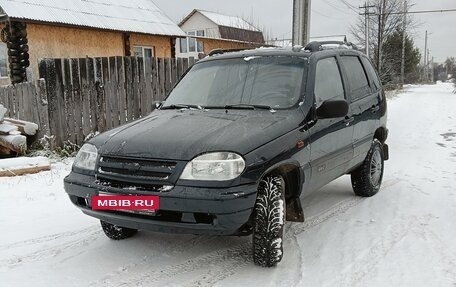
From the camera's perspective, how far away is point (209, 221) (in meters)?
3.09

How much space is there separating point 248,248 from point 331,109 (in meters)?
1.47

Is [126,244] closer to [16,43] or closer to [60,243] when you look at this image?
[60,243]

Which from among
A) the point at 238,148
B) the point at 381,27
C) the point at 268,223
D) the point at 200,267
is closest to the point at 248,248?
the point at 200,267

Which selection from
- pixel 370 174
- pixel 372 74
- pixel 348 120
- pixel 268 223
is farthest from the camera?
pixel 372 74

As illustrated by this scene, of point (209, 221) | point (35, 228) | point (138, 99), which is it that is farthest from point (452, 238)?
point (138, 99)

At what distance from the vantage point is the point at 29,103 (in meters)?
8.00

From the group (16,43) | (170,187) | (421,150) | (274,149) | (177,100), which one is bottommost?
(421,150)

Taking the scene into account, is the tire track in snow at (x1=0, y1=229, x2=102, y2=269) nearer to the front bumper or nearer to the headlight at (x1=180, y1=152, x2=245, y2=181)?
the front bumper

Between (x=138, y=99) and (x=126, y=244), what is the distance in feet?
17.4

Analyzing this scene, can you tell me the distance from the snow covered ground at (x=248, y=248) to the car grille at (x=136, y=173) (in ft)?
2.42

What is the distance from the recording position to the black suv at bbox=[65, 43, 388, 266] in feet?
10.1

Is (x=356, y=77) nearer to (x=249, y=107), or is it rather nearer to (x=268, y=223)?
(x=249, y=107)

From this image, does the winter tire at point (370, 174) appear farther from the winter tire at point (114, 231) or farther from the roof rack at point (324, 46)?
the winter tire at point (114, 231)

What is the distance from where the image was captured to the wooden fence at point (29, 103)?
7.74 meters
